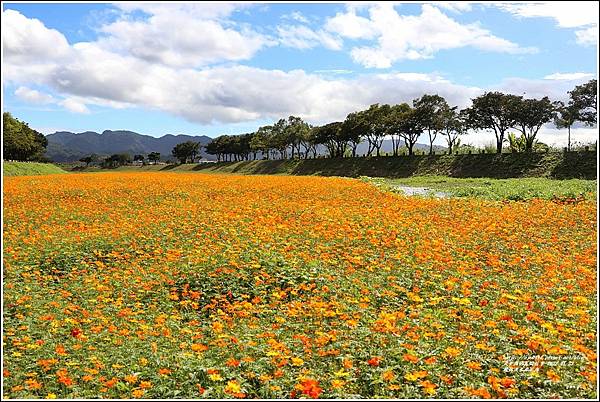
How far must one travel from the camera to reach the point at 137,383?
529 centimetres

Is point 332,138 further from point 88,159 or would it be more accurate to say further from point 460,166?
point 88,159

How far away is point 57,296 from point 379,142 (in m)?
77.8

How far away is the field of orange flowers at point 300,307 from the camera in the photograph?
5.20 metres

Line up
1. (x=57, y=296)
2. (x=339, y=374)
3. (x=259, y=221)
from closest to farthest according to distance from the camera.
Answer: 1. (x=339, y=374)
2. (x=57, y=296)
3. (x=259, y=221)

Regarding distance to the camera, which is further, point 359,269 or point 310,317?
point 359,269

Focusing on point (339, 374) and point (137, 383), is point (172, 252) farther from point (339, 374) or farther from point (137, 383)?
point (339, 374)

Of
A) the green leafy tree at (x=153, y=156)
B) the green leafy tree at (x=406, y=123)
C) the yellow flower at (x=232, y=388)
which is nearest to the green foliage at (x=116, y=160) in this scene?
the green leafy tree at (x=153, y=156)

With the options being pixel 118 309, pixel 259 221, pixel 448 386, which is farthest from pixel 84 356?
pixel 259 221

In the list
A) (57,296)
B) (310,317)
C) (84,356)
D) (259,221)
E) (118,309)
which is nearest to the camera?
(84,356)

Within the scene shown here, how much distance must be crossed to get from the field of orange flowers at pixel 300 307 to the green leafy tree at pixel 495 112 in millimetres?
47826

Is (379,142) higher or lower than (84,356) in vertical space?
higher

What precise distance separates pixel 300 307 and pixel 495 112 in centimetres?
5906

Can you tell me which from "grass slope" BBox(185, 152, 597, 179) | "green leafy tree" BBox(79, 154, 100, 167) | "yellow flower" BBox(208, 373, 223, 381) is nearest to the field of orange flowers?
"yellow flower" BBox(208, 373, 223, 381)

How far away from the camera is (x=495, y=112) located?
198 feet
